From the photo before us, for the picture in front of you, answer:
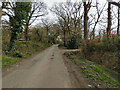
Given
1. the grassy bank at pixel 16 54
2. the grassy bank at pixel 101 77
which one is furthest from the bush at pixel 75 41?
the grassy bank at pixel 101 77

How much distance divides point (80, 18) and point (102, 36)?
14.6m

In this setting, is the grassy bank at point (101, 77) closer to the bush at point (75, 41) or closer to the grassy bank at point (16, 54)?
the grassy bank at point (16, 54)

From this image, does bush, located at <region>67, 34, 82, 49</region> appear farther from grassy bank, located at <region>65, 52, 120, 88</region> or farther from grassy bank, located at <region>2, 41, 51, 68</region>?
grassy bank, located at <region>65, 52, 120, 88</region>

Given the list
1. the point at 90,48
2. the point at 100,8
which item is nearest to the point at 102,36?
the point at 90,48

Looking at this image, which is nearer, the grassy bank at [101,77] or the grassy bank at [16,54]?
the grassy bank at [101,77]

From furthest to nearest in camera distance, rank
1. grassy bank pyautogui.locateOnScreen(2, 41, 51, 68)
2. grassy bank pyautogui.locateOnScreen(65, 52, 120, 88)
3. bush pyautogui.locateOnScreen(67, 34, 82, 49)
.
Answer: bush pyautogui.locateOnScreen(67, 34, 82, 49), grassy bank pyautogui.locateOnScreen(2, 41, 51, 68), grassy bank pyautogui.locateOnScreen(65, 52, 120, 88)

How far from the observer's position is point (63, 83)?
298 cm

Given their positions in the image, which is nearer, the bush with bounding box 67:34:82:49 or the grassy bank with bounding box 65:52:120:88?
the grassy bank with bounding box 65:52:120:88

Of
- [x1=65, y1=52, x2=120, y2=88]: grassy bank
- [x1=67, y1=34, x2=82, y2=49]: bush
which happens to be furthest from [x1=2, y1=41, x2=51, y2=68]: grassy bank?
→ [x1=67, y1=34, x2=82, y2=49]: bush

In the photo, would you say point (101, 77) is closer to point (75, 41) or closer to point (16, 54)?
point (16, 54)

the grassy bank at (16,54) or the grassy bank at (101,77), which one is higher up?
the grassy bank at (16,54)

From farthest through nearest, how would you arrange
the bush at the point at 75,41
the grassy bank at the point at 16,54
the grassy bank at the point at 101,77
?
the bush at the point at 75,41 < the grassy bank at the point at 16,54 < the grassy bank at the point at 101,77

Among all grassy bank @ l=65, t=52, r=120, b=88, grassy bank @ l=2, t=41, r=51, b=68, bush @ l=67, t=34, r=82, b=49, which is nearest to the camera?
grassy bank @ l=65, t=52, r=120, b=88

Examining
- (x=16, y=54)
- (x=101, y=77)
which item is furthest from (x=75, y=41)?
(x=101, y=77)
